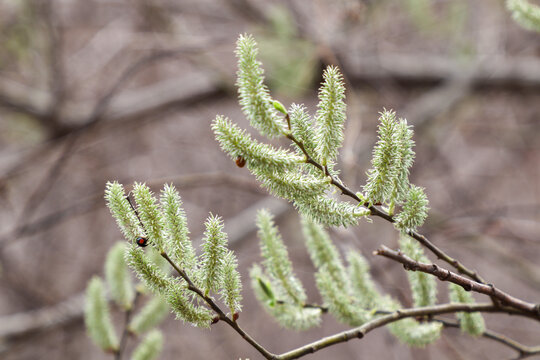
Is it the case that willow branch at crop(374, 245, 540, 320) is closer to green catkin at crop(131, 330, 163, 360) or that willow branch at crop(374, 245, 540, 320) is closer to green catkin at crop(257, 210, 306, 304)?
green catkin at crop(257, 210, 306, 304)

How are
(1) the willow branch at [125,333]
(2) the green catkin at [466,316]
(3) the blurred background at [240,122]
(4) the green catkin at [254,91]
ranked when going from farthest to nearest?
(3) the blurred background at [240,122] < (1) the willow branch at [125,333] < (2) the green catkin at [466,316] < (4) the green catkin at [254,91]

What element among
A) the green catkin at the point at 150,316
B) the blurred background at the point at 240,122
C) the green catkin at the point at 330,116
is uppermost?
the blurred background at the point at 240,122

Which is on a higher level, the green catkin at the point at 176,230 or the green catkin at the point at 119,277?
the green catkin at the point at 119,277

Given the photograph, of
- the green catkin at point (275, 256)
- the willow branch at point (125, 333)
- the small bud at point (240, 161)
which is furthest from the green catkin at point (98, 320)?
the small bud at point (240, 161)

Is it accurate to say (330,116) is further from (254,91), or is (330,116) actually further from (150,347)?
(150,347)

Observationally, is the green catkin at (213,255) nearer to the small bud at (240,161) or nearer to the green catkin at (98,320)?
the small bud at (240,161)

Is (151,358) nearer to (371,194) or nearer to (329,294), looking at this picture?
(329,294)

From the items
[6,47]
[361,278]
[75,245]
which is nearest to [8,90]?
[6,47]

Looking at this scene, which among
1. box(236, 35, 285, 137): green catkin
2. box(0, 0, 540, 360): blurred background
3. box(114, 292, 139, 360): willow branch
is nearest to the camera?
box(236, 35, 285, 137): green catkin

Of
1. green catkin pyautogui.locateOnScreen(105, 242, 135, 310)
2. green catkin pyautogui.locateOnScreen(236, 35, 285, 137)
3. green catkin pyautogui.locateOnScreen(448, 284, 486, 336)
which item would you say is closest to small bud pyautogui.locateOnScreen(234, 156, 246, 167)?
green catkin pyautogui.locateOnScreen(236, 35, 285, 137)
